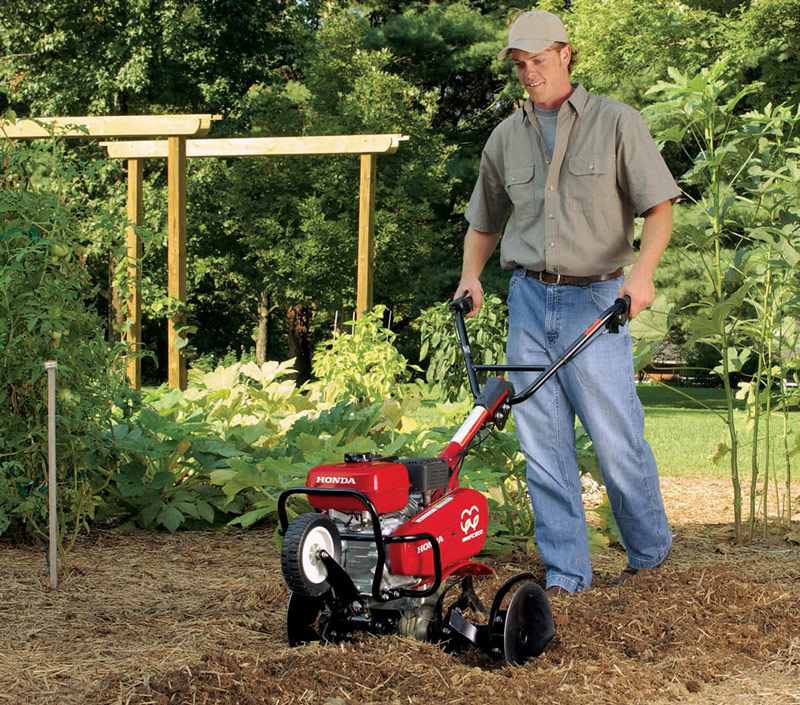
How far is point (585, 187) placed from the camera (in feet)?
11.2

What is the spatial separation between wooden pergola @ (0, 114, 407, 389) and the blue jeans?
396cm

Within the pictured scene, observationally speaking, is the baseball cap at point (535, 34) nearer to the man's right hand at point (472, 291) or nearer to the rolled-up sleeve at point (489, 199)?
the rolled-up sleeve at point (489, 199)

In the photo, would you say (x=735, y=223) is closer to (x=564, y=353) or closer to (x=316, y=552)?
(x=564, y=353)

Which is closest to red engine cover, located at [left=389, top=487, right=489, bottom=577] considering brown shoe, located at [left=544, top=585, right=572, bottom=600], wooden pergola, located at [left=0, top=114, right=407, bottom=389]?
brown shoe, located at [left=544, top=585, right=572, bottom=600]

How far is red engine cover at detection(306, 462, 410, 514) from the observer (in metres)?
2.51

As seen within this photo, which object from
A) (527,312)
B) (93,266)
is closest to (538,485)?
(527,312)

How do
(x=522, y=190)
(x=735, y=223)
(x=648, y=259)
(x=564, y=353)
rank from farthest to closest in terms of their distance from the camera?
(x=735, y=223) → (x=522, y=190) → (x=648, y=259) → (x=564, y=353)

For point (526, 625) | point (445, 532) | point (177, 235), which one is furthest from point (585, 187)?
point (177, 235)

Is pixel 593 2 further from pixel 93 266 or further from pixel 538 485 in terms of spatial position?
pixel 538 485

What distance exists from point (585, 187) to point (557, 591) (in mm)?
1389

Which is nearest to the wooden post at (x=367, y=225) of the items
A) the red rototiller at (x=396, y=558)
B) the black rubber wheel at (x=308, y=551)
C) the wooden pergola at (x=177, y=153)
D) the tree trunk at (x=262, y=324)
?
the wooden pergola at (x=177, y=153)

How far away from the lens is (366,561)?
2598mm

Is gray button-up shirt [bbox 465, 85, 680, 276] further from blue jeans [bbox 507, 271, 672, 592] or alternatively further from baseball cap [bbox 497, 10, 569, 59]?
baseball cap [bbox 497, 10, 569, 59]

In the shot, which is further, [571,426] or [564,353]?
[571,426]
